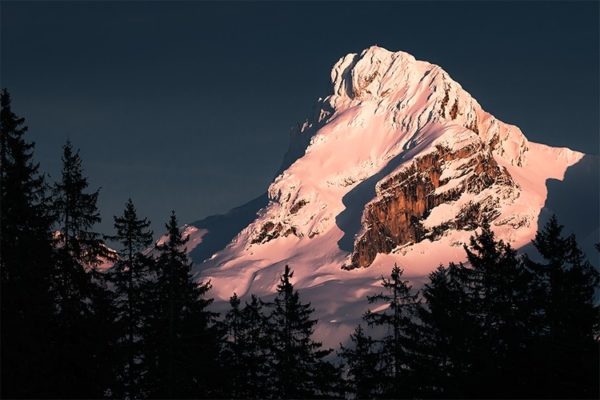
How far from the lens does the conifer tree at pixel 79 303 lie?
45688mm

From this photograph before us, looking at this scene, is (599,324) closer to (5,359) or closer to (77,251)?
(77,251)

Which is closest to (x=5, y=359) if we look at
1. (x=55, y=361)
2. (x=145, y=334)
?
(x=55, y=361)

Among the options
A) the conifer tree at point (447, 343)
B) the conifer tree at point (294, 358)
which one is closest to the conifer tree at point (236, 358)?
the conifer tree at point (294, 358)

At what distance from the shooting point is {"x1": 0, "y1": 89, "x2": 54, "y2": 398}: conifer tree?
141 ft

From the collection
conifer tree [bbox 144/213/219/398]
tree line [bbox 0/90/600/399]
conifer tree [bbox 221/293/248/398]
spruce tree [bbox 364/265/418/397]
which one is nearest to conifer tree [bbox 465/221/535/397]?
tree line [bbox 0/90/600/399]

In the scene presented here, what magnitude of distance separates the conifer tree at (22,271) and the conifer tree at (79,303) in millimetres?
950

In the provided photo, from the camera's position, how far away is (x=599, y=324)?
2233 inches

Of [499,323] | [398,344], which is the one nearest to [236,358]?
[398,344]

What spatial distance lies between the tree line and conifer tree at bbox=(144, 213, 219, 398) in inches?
4.0

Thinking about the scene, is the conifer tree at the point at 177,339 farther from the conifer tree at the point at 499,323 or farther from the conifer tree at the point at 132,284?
the conifer tree at the point at 499,323

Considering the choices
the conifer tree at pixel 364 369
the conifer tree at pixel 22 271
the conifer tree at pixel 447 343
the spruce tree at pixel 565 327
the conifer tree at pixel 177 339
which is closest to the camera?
the conifer tree at pixel 22 271

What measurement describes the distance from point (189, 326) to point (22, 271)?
12.0 metres

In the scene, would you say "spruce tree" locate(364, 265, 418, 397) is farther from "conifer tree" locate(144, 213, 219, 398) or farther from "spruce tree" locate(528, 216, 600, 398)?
"conifer tree" locate(144, 213, 219, 398)

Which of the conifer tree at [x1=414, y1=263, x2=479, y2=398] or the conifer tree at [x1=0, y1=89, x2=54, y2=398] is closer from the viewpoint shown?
the conifer tree at [x1=0, y1=89, x2=54, y2=398]
